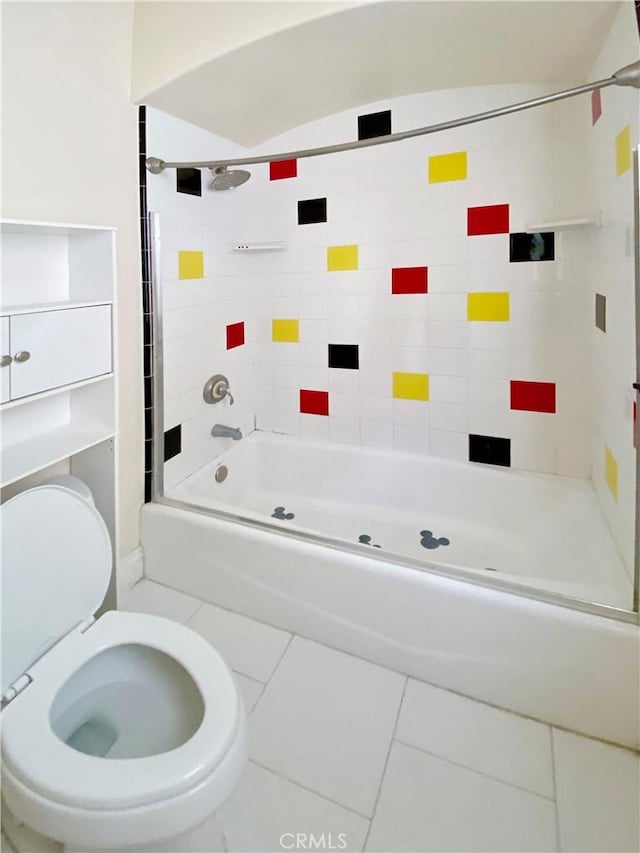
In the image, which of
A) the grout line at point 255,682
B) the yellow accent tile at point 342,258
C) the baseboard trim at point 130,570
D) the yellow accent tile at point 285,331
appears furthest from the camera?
the yellow accent tile at point 285,331

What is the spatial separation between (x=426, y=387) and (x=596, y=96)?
44.9 inches

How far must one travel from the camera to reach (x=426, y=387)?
2.15 m

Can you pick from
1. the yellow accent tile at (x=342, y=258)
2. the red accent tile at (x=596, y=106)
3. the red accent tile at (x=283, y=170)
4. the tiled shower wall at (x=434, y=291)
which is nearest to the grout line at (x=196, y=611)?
the tiled shower wall at (x=434, y=291)

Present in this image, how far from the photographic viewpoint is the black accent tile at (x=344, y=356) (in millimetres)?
2262

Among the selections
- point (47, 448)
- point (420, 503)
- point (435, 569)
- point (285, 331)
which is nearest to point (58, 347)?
point (47, 448)

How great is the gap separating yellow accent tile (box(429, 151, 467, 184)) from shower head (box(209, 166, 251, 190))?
740 mm

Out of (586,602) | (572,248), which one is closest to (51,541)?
(586,602)

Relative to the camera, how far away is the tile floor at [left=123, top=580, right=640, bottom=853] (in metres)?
1.07

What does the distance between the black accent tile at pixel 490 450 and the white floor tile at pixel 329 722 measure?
0.99 metres

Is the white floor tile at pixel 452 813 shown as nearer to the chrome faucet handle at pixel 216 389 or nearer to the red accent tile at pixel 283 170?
the chrome faucet handle at pixel 216 389

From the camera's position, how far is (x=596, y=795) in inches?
44.9

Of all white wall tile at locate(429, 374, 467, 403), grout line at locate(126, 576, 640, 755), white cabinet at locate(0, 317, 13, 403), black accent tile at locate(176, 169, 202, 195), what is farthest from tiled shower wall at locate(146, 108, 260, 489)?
white wall tile at locate(429, 374, 467, 403)

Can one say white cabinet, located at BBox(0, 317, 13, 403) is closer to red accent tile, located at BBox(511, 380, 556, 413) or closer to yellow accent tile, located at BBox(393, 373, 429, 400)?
yellow accent tile, located at BBox(393, 373, 429, 400)

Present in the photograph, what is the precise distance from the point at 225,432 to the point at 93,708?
1.25 m
